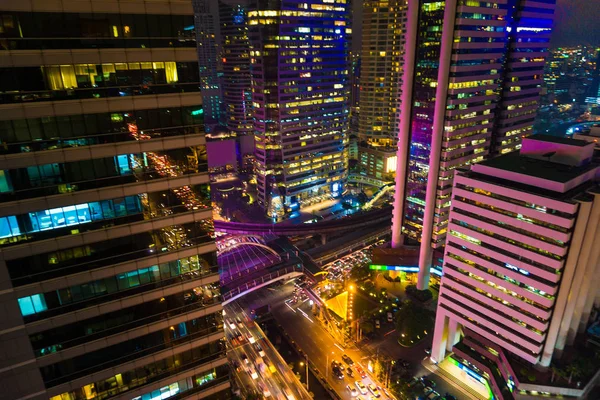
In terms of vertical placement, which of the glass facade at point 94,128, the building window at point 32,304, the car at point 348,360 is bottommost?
the car at point 348,360

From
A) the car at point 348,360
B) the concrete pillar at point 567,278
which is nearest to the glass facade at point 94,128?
the concrete pillar at point 567,278

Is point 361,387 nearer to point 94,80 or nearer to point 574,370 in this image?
point 574,370

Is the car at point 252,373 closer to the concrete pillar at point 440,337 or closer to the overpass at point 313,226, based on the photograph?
the concrete pillar at point 440,337

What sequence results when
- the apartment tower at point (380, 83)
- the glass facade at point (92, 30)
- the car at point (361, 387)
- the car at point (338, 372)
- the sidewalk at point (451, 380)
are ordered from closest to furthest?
the glass facade at point (92, 30)
the sidewalk at point (451, 380)
the car at point (361, 387)
the car at point (338, 372)
the apartment tower at point (380, 83)

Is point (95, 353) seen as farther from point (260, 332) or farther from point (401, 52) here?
point (401, 52)

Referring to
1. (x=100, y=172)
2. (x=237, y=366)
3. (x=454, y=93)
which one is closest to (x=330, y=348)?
(x=237, y=366)

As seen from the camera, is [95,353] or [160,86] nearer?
[160,86]

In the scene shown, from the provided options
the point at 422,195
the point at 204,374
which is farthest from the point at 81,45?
the point at 422,195
